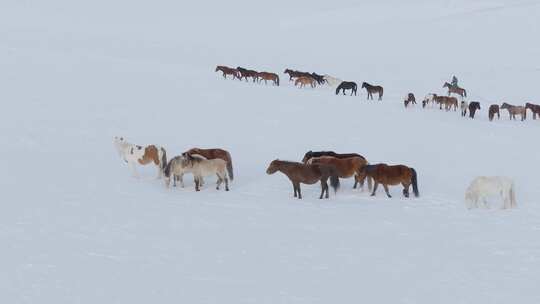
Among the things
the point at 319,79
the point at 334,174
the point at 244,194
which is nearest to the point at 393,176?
the point at 334,174

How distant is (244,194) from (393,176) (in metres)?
2.95

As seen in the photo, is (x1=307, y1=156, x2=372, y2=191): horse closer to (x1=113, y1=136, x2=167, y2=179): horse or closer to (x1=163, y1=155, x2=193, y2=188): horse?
(x1=163, y1=155, x2=193, y2=188): horse

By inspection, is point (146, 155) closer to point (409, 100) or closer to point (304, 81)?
point (409, 100)

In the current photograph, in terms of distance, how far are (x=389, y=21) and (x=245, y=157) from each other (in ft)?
174

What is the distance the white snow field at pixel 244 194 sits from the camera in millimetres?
7637

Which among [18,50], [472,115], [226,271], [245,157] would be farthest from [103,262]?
[18,50]

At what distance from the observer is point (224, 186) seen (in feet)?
43.1

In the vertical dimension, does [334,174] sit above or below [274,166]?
below

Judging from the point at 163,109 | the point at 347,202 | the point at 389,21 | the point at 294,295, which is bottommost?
the point at 294,295

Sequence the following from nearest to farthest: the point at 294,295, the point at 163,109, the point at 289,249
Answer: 1. the point at 294,295
2. the point at 289,249
3. the point at 163,109

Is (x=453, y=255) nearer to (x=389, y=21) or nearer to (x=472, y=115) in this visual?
(x=472, y=115)

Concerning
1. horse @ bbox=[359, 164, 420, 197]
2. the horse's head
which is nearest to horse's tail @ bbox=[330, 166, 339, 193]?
horse @ bbox=[359, 164, 420, 197]

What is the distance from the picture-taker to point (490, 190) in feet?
38.8

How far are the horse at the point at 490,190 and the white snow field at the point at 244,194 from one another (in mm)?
237
